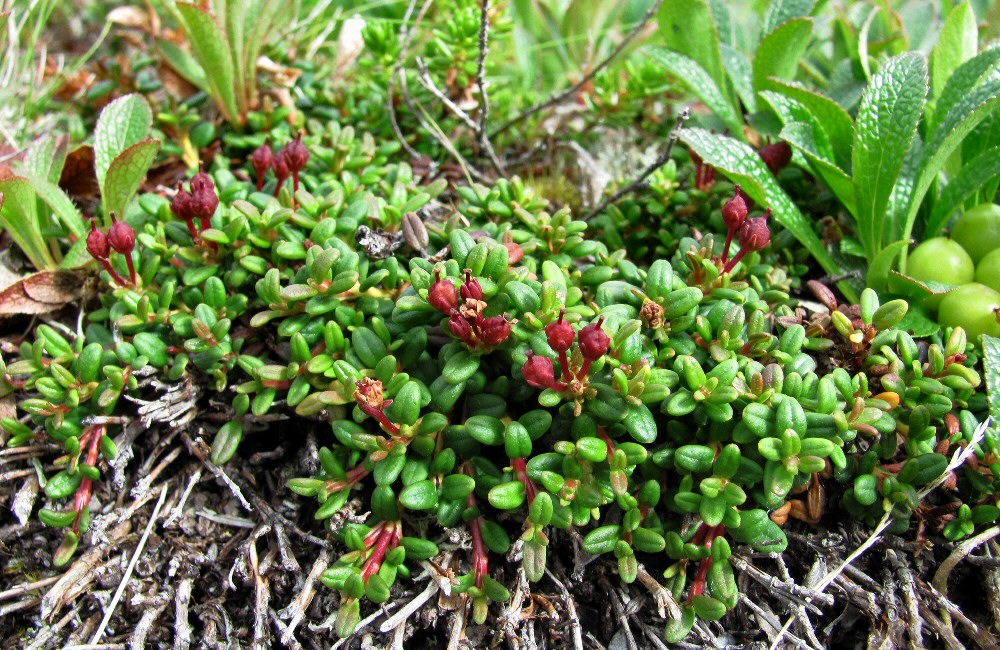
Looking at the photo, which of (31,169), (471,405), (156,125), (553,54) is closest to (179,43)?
(156,125)

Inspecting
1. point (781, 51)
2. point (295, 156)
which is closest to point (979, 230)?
point (781, 51)

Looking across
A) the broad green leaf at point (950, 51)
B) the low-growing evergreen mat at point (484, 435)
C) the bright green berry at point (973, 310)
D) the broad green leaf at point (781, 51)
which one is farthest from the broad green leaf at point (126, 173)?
the broad green leaf at point (950, 51)

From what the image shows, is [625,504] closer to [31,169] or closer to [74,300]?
[74,300]

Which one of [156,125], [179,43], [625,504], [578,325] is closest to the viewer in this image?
[625,504]

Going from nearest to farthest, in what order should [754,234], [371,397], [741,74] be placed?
1. [371,397]
2. [754,234]
3. [741,74]

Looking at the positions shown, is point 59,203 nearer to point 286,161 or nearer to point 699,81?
point 286,161
